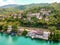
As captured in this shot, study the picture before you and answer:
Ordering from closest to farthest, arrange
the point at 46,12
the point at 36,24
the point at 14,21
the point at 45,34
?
the point at 45,34 < the point at 36,24 < the point at 14,21 < the point at 46,12

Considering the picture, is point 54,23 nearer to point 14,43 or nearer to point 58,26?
point 58,26

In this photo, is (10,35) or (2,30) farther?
(2,30)

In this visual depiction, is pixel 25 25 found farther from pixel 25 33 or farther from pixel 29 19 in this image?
pixel 25 33

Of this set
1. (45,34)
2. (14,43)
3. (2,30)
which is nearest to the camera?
(14,43)

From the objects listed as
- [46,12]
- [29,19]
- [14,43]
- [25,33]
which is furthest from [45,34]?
[46,12]

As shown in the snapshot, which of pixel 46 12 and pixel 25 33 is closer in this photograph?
pixel 25 33

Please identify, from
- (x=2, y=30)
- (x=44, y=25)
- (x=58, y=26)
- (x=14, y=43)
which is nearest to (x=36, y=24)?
(x=44, y=25)

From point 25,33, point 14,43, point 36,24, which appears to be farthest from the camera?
point 36,24

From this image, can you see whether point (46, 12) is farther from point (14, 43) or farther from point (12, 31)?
point (14, 43)

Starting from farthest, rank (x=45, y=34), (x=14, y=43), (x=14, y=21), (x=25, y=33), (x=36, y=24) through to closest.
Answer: (x=14, y=21) → (x=36, y=24) → (x=25, y=33) → (x=45, y=34) → (x=14, y=43)
